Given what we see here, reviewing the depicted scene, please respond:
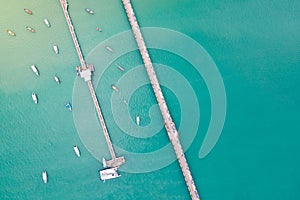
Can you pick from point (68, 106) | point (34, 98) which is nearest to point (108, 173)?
point (68, 106)

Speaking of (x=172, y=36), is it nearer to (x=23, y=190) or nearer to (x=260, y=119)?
(x=260, y=119)

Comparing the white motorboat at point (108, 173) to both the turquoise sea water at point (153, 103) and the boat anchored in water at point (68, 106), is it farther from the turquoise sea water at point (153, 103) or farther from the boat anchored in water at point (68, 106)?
the boat anchored in water at point (68, 106)

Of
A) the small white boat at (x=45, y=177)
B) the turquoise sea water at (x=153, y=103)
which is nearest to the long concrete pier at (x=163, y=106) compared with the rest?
the turquoise sea water at (x=153, y=103)

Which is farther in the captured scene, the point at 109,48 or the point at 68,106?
the point at 109,48

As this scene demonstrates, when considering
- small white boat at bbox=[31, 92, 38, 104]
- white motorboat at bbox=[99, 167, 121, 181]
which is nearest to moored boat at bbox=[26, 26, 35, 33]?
small white boat at bbox=[31, 92, 38, 104]

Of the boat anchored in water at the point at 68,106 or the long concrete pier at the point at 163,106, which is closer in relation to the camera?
the long concrete pier at the point at 163,106

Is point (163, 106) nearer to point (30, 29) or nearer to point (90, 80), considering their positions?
point (90, 80)
